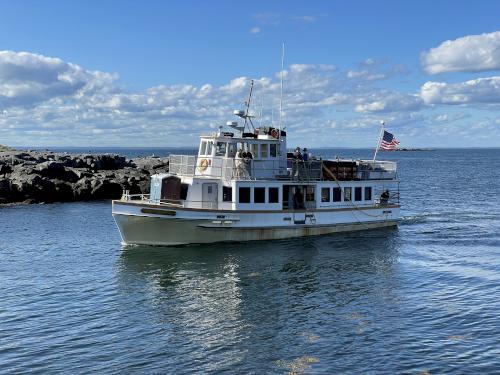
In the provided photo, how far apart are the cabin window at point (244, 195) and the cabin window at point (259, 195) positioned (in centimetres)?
41

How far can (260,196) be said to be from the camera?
115 feet

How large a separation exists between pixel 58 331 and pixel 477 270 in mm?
19762

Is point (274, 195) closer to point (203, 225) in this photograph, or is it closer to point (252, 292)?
point (203, 225)

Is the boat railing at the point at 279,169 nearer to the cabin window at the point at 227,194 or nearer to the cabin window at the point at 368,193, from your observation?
the cabin window at the point at 227,194

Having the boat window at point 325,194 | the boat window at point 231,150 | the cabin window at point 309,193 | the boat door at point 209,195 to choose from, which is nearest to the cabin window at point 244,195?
the boat door at point 209,195

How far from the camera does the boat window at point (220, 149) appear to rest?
35.8m

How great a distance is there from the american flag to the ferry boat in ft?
7.84

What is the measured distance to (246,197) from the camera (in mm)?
34688

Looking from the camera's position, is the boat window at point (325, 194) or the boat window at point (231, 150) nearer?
the boat window at point (231, 150)

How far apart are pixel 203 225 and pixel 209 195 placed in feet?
7.37

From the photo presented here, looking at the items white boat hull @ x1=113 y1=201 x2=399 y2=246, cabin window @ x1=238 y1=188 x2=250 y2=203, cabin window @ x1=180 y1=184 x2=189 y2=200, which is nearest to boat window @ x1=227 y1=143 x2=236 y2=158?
cabin window @ x1=238 y1=188 x2=250 y2=203

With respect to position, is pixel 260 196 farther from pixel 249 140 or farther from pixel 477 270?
pixel 477 270

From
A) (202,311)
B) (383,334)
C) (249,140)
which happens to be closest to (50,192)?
(249,140)

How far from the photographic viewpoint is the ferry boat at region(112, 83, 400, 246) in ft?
107
